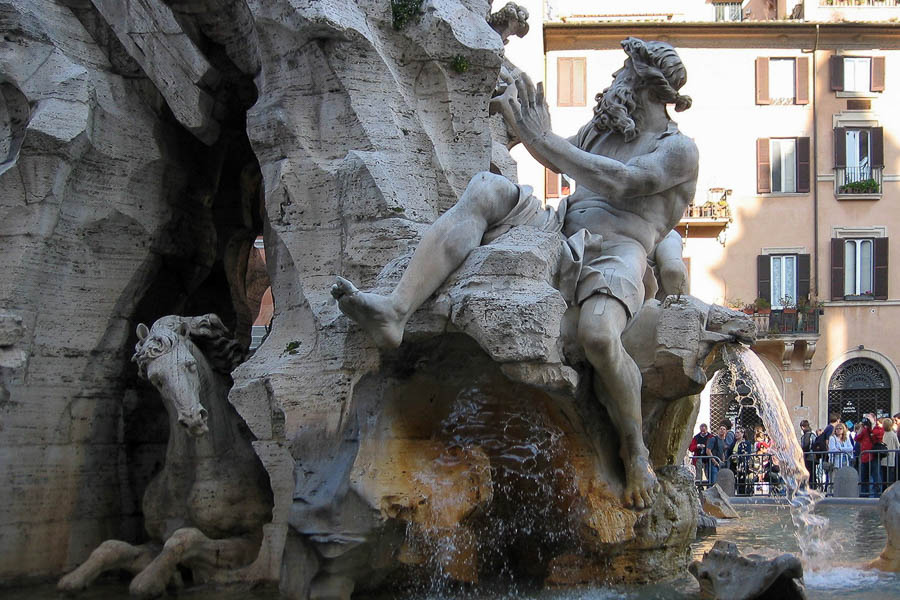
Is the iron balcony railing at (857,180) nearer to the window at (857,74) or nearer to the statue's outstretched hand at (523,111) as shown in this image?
the window at (857,74)

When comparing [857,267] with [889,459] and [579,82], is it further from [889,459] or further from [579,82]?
[889,459]

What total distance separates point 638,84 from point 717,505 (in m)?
4.80

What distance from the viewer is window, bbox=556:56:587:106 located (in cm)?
2659

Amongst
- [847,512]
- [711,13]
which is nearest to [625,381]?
[847,512]

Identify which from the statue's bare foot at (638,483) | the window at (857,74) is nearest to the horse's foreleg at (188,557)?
the statue's bare foot at (638,483)

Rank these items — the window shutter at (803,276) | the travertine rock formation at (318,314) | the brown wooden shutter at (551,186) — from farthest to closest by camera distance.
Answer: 1. the brown wooden shutter at (551,186)
2. the window shutter at (803,276)
3. the travertine rock formation at (318,314)

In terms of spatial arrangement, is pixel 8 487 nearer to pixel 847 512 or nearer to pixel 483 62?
pixel 483 62

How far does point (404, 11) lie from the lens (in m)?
6.46

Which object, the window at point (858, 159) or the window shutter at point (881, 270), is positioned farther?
the window at point (858, 159)

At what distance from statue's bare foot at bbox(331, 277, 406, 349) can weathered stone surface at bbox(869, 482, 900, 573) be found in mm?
3303

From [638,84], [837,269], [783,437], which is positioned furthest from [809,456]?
[837,269]

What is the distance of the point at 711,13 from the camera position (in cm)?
3069

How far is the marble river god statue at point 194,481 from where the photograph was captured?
5.95 m

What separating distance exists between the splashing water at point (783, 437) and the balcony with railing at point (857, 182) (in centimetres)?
1929
